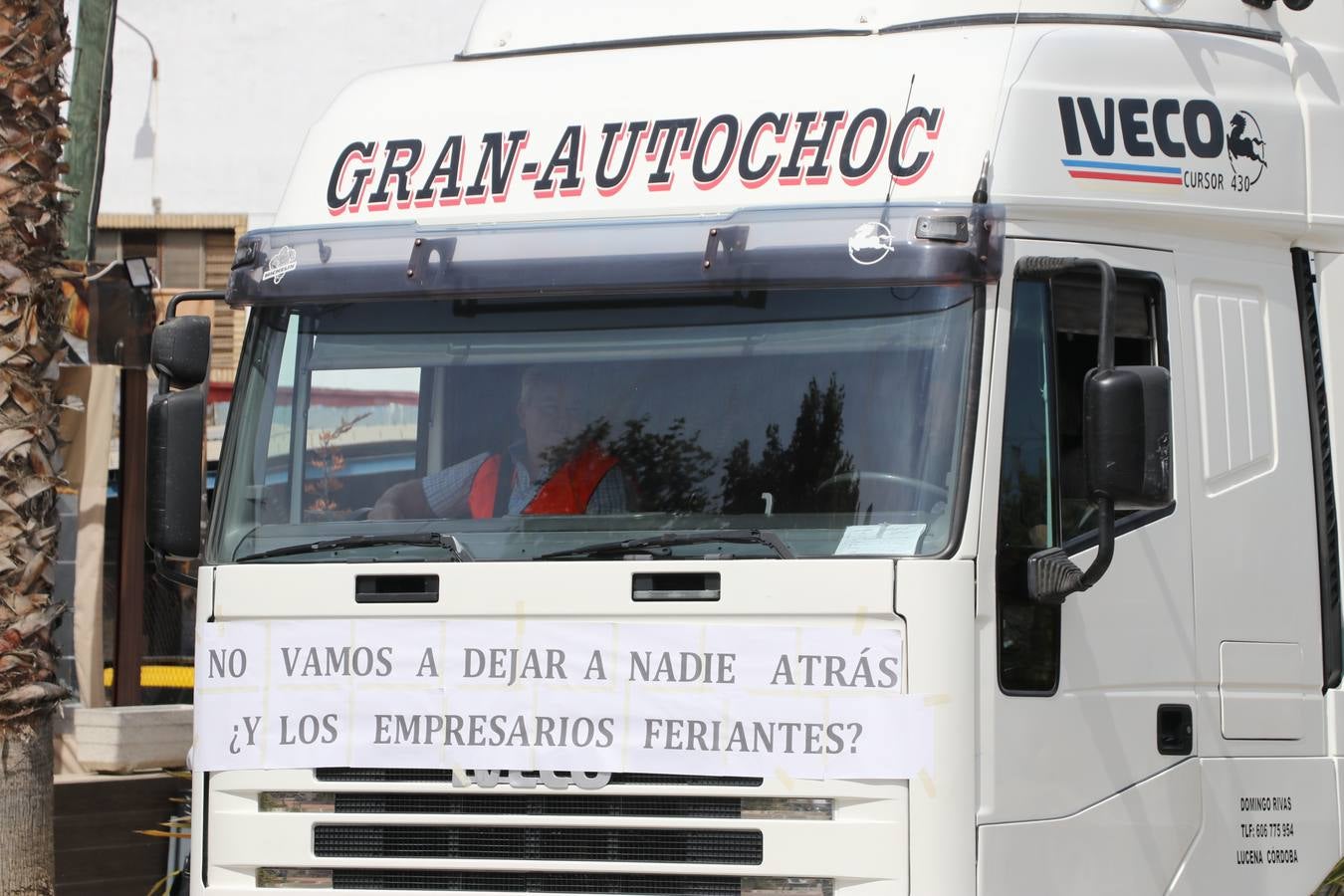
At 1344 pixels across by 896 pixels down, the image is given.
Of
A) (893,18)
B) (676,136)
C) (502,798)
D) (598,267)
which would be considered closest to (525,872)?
(502,798)

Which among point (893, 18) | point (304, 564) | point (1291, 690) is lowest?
point (1291, 690)

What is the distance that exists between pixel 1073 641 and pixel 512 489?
155 centimetres

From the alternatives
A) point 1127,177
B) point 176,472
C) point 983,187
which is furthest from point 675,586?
point 1127,177

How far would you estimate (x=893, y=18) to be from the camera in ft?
18.4

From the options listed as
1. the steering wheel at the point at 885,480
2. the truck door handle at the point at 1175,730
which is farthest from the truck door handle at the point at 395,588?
the truck door handle at the point at 1175,730

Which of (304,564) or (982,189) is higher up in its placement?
(982,189)

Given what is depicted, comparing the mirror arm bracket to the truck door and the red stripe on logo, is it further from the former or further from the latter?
the red stripe on logo

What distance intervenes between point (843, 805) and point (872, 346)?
1186mm

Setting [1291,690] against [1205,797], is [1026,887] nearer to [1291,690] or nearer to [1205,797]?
[1205,797]

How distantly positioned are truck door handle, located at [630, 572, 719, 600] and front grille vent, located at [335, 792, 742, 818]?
0.52 meters

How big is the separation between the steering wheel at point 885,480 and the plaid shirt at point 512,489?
Answer: 0.56 meters

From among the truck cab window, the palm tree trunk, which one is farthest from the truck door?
the palm tree trunk

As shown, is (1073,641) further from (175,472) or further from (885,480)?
(175,472)

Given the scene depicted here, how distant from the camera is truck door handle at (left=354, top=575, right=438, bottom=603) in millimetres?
5164
